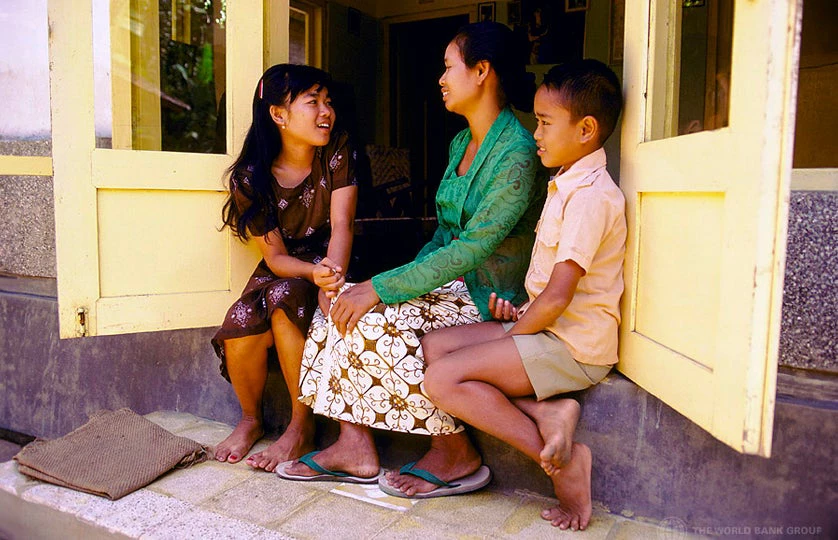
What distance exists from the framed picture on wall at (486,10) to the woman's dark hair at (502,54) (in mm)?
3854

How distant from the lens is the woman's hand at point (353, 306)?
2.20 meters

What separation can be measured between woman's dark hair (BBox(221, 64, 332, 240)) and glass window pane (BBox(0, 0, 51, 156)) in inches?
57.4

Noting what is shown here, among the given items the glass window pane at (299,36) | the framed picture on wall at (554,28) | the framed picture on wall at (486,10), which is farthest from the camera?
the framed picture on wall at (486,10)

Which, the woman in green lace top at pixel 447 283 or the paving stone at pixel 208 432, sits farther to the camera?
the paving stone at pixel 208 432

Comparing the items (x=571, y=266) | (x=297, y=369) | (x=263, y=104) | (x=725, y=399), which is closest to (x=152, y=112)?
(x=263, y=104)

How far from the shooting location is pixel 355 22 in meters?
6.32

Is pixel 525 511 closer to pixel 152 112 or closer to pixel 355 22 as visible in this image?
pixel 152 112

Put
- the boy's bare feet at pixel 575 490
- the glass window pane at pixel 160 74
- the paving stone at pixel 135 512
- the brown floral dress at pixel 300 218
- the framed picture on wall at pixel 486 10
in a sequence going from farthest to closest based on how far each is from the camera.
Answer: the framed picture on wall at pixel 486 10, the glass window pane at pixel 160 74, the brown floral dress at pixel 300 218, the paving stone at pixel 135 512, the boy's bare feet at pixel 575 490

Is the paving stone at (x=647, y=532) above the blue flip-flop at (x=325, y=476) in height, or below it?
below

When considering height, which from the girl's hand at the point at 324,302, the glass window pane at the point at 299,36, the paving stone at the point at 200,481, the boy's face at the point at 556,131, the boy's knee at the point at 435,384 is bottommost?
the paving stone at the point at 200,481

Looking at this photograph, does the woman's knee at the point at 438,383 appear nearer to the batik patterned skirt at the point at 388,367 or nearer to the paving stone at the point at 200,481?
the batik patterned skirt at the point at 388,367

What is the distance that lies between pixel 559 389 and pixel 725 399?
55 centimetres

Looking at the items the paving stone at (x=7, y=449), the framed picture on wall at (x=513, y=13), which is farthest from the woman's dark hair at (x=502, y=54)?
the framed picture on wall at (x=513, y=13)

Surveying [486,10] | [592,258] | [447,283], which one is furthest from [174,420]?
[486,10]
